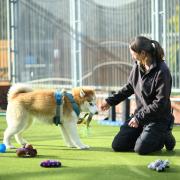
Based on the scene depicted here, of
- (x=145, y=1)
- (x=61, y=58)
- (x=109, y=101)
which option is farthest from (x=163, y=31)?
(x=109, y=101)

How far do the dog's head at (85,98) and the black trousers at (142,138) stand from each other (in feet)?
1.89

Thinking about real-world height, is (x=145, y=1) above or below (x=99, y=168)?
above

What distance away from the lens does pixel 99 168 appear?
4.84m

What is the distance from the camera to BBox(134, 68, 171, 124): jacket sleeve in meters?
5.65

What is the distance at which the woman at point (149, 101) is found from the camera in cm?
569

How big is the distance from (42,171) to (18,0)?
8879 millimetres

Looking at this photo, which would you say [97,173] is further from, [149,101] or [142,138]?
[149,101]

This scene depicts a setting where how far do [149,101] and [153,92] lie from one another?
14 cm

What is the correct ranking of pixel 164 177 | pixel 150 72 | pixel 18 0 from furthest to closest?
pixel 18 0
pixel 150 72
pixel 164 177

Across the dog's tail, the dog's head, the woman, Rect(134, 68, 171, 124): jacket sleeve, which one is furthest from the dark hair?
the dog's tail

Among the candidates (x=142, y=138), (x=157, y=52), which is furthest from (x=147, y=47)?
(x=142, y=138)

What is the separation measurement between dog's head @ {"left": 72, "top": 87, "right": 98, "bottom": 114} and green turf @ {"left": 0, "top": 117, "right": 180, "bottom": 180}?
0.49 meters

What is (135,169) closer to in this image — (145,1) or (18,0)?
(145,1)

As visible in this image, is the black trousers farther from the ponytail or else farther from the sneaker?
the ponytail
